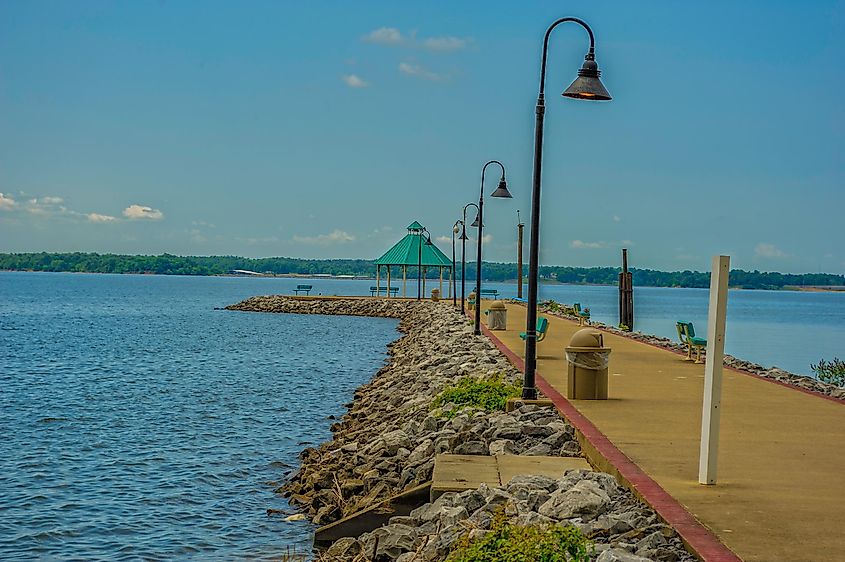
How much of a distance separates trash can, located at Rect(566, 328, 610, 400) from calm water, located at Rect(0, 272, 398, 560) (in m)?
4.37

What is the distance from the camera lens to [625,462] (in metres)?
9.48

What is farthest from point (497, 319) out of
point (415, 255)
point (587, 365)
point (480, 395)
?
point (415, 255)

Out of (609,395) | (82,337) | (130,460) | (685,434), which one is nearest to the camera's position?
(685,434)

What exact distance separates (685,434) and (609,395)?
138 inches

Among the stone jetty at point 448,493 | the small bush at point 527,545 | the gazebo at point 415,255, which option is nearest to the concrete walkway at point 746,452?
the stone jetty at point 448,493

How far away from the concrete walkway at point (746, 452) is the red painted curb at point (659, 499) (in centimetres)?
7

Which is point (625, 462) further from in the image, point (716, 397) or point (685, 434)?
point (685, 434)

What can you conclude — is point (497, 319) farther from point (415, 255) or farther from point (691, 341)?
point (415, 255)

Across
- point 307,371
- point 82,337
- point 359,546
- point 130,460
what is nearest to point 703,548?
point 359,546

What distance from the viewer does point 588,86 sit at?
12.2 metres

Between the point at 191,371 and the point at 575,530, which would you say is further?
the point at 191,371

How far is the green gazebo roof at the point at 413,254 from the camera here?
2800 inches

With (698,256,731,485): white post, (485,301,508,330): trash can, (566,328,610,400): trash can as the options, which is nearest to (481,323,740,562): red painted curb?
(698,256,731,485): white post

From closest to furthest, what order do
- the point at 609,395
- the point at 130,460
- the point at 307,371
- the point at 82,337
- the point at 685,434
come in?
the point at 685,434 → the point at 609,395 → the point at 130,460 → the point at 307,371 → the point at 82,337
